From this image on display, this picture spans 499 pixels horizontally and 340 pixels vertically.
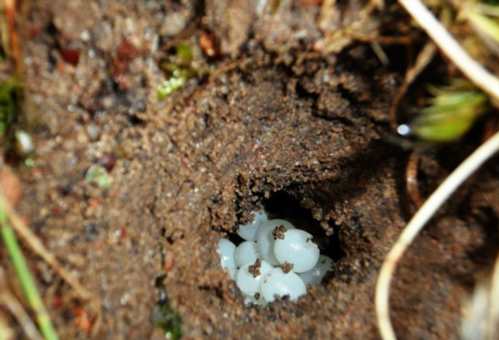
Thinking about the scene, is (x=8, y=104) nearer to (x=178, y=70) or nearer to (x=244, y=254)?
(x=178, y=70)

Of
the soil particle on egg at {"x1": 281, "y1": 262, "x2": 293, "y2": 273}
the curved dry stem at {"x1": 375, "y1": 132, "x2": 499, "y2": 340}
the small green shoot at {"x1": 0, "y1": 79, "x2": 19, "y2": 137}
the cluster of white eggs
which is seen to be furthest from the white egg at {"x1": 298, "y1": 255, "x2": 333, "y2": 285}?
the small green shoot at {"x1": 0, "y1": 79, "x2": 19, "y2": 137}

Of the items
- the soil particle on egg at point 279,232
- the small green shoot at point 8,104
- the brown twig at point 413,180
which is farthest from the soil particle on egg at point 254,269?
the small green shoot at point 8,104

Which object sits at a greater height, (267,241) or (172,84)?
(172,84)

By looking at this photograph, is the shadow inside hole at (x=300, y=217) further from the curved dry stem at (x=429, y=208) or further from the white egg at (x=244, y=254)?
the curved dry stem at (x=429, y=208)

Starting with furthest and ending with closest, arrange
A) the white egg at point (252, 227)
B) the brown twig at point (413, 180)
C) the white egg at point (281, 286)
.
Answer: the white egg at point (252, 227), the white egg at point (281, 286), the brown twig at point (413, 180)

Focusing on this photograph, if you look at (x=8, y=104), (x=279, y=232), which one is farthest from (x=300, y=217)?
(x=8, y=104)

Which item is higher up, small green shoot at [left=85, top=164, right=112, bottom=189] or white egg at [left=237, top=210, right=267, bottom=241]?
small green shoot at [left=85, top=164, right=112, bottom=189]

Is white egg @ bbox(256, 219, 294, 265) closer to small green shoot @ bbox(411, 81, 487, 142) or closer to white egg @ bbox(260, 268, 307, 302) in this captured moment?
white egg @ bbox(260, 268, 307, 302)
